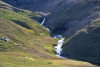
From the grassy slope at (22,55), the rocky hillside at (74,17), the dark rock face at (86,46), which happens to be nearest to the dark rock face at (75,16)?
the rocky hillside at (74,17)

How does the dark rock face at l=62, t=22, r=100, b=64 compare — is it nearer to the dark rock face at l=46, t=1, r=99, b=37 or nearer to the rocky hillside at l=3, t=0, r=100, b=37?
the dark rock face at l=46, t=1, r=99, b=37

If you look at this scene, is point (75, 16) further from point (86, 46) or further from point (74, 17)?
point (86, 46)

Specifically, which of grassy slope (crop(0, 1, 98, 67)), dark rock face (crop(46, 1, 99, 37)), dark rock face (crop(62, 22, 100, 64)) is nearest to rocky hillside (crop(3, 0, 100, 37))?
dark rock face (crop(46, 1, 99, 37))

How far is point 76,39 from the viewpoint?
12350 centimetres

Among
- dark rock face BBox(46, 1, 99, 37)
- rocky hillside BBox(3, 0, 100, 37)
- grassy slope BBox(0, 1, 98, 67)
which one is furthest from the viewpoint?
rocky hillside BBox(3, 0, 100, 37)

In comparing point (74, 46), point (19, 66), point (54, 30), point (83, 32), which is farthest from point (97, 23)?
point (19, 66)

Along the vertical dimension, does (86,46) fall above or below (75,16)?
below

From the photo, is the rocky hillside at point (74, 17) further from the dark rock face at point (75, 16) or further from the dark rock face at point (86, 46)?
the dark rock face at point (86, 46)

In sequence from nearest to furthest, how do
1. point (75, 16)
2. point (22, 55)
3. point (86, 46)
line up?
point (22, 55), point (86, 46), point (75, 16)

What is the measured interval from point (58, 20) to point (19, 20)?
3807 cm

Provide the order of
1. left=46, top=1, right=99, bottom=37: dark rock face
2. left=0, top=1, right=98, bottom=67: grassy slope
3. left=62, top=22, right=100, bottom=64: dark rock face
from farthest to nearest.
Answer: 1. left=46, top=1, right=99, bottom=37: dark rock face
2. left=62, top=22, right=100, bottom=64: dark rock face
3. left=0, top=1, right=98, bottom=67: grassy slope

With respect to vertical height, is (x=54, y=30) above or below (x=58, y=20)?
below

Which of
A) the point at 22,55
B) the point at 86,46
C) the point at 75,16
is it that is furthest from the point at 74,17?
the point at 22,55

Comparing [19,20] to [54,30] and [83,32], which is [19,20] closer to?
[54,30]
